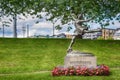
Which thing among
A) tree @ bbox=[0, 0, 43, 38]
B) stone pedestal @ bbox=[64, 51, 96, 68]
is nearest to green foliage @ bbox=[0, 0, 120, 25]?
tree @ bbox=[0, 0, 43, 38]

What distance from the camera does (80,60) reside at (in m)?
30.9

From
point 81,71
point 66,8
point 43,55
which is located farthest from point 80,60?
point 66,8

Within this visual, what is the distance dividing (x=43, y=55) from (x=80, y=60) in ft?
41.3

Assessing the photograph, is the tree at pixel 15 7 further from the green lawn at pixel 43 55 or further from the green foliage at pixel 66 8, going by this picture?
the green lawn at pixel 43 55

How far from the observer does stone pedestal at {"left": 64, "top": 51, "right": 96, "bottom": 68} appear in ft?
101

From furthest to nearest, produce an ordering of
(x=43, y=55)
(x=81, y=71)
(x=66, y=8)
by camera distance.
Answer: (x=66, y=8) < (x=43, y=55) < (x=81, y=71)

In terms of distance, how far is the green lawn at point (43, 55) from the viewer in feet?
107

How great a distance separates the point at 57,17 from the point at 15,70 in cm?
2377

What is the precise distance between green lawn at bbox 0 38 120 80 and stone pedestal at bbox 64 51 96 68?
1585 mm

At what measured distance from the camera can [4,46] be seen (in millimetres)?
47562

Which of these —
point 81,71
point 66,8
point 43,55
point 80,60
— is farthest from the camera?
point 66,8

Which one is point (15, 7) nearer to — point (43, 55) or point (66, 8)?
point (66, 8)

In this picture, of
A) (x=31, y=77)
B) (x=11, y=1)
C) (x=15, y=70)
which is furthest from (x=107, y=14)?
(x=31, y=77)

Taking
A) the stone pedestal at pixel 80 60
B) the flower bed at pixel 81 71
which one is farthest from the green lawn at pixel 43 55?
the stone pedestal at pixel 80 60
